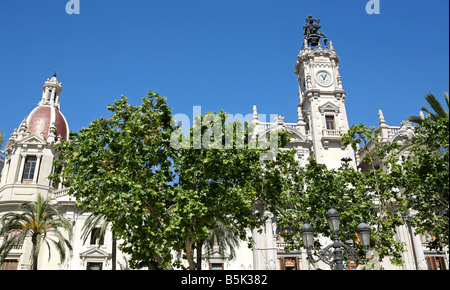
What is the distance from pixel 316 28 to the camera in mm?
42625

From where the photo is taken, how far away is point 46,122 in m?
37.0

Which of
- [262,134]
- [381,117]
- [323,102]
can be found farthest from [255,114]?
[381,117]

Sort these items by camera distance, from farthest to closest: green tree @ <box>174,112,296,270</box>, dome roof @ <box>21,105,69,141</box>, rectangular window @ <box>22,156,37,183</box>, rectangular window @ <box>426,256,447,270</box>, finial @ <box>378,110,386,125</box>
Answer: dome roof @ <box>21,105,69,141</box>, finial @ <box>378,110,386,125</box>, rectangular window @ <box>22,156,37,183</box>, rectangular window @ <box>426,256,447,270</box>, green tree @ <box>174,112,296,270</box>

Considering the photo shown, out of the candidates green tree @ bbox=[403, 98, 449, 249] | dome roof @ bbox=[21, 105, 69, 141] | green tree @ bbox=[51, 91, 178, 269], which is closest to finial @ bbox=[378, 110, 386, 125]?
green tree @ bbox=[403, 98, 449, 249]

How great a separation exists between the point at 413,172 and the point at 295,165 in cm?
589

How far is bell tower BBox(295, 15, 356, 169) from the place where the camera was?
3406 cm

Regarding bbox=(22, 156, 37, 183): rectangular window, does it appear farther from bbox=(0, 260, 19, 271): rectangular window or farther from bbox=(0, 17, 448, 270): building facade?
bbox=(0, 260, 19, 271): rectangular window

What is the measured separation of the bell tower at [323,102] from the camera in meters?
34.1

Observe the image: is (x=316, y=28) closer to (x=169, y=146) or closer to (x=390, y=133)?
(x=390, y=133)

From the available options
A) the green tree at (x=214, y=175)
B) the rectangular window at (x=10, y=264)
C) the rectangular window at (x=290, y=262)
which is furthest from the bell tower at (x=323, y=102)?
the rectangular window at (x=10, y=264)

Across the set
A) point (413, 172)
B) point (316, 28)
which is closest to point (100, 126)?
point (413, 172)

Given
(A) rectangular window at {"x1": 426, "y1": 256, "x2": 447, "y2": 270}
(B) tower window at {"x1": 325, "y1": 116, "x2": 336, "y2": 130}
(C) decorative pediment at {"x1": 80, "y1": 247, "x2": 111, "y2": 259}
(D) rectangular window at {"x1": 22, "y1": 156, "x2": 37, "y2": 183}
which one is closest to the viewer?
(C) decorative pediment at {"x1": 80, "y1": 247, "x2": 111, "y2": 259}

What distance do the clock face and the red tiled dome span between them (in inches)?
1046

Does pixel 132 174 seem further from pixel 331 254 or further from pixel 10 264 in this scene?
pixel 10 264
